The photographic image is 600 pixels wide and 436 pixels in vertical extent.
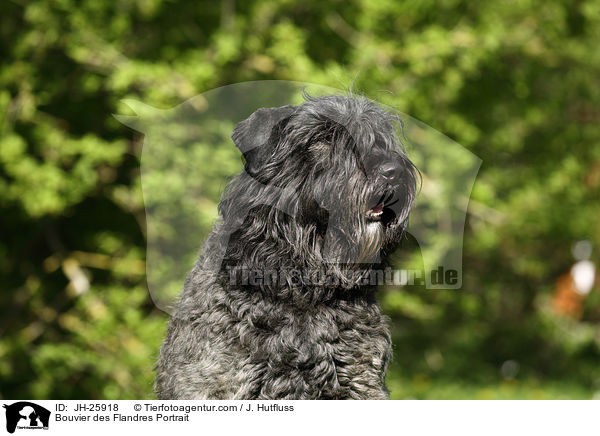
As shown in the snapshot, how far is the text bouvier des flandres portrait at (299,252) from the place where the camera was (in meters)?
2.23

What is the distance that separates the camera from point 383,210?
2.29 metres

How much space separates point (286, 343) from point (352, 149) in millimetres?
726

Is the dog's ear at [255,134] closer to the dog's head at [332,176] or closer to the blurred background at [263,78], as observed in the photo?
the dog's head at [332,176]

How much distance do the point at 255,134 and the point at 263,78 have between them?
10.3 ft

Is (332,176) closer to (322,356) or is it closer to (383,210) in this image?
(383,210)

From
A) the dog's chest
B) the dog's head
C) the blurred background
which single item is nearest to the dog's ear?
the dog's head

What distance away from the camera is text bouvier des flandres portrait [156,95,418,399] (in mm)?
2229
